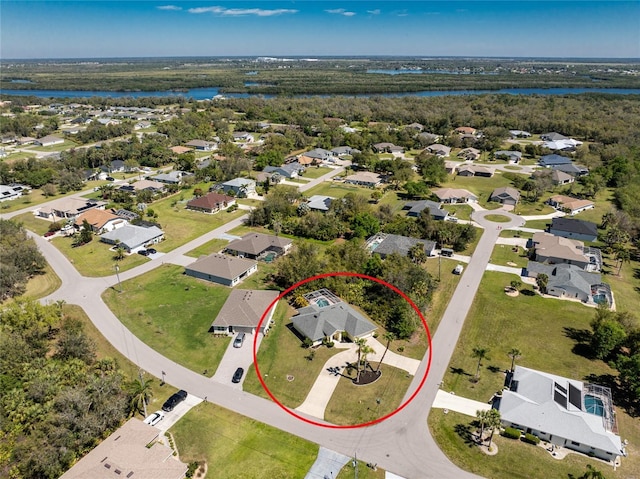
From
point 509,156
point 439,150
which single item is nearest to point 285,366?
point 439,150

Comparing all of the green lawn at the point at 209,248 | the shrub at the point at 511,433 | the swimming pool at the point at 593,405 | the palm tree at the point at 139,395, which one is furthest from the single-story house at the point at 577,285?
the palm tree at the point at 139,395

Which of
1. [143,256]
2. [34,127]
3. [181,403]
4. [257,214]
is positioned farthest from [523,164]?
[34,127]

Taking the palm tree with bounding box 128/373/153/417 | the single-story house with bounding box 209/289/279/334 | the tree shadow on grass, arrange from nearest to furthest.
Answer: the tree shadow on grass → the palm tree with bounding box 128/373/153/417 → the single-story house with bounding box 209/289/279/334

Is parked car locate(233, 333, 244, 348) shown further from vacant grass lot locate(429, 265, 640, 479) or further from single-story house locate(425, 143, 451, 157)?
single-story house locate(425, 143, 451, 157)

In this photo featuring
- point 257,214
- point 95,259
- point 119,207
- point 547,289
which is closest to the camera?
point 547,289

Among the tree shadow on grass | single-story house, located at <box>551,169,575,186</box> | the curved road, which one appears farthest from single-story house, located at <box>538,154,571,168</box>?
the tree shadow on grass

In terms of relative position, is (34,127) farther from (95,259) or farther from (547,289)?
(547,289)
